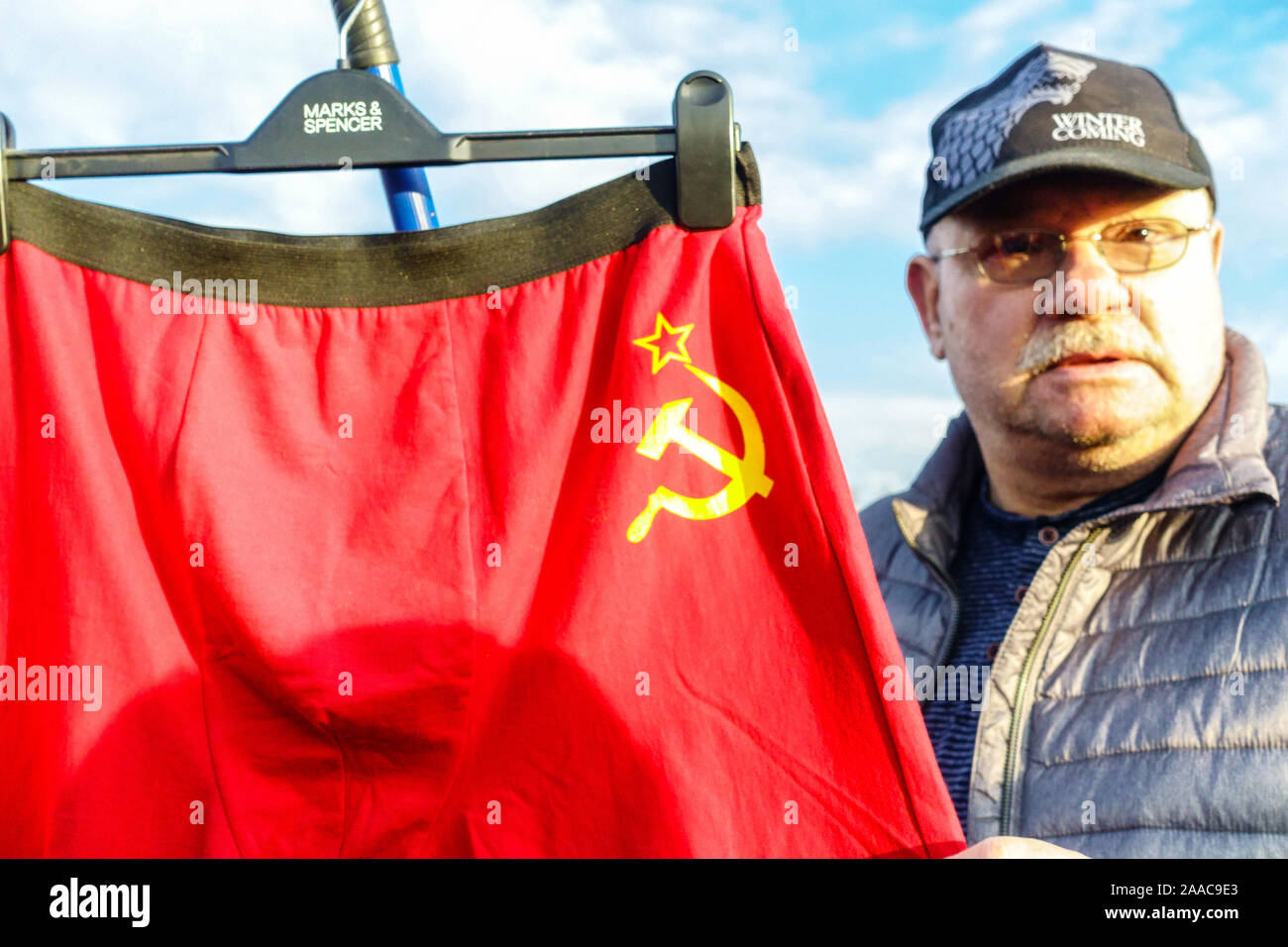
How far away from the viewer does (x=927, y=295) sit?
184cm

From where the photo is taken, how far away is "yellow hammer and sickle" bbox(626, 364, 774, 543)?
908 millimetres

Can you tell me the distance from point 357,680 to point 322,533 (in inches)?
5.4

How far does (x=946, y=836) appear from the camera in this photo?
0.81 meters

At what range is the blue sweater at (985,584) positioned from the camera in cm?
145

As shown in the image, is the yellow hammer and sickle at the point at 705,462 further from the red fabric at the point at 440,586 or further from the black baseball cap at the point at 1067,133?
the black baseball cap at the point at 1067,133

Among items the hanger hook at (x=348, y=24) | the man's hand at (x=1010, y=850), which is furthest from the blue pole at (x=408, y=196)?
the man's hand at (x=1010, y=850)

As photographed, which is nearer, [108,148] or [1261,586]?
[108,148]

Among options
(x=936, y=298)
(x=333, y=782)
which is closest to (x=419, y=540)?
(x=333, y=782)

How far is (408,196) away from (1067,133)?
0.98 meters

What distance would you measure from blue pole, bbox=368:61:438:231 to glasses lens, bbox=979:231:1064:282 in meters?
0.91

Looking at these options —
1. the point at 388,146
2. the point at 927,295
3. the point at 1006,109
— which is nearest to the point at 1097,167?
the point at 1006,109

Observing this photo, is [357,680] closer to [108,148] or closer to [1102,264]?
[108,148]

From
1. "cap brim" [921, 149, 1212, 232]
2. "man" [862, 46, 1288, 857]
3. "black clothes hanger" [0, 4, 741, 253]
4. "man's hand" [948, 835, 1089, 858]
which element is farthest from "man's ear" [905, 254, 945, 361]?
"man's hand" [948, 835, 1089, 858]

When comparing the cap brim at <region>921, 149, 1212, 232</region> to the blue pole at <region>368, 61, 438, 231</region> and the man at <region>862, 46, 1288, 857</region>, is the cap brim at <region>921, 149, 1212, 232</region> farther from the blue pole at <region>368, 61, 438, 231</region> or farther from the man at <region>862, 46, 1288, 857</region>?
the blue pole at <region>368, 61, 438, 231</region>
